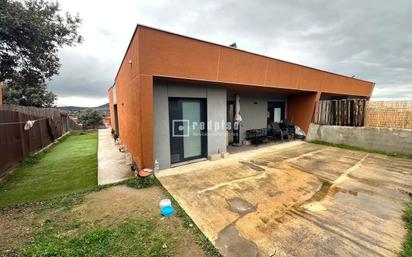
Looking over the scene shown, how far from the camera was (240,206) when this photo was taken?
338 cm

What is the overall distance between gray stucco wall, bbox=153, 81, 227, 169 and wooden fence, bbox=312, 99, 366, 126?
6610 mm

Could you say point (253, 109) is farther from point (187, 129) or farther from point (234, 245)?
point (234, 245)

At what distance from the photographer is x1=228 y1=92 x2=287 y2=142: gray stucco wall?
9.39 m

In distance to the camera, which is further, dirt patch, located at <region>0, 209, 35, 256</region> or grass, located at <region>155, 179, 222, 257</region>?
dirt patch, located at <region>0, 209, 35, 256</region>

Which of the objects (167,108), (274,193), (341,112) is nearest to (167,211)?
(274,193)

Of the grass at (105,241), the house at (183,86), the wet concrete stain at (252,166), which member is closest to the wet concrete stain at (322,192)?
the wet concrete stain at (252,166)

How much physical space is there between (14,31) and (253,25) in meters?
8.00

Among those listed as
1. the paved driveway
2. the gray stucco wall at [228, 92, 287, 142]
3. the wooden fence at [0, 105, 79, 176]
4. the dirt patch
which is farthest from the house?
the wooden fence at [0, 105, 79, 176]

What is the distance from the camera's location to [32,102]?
18.9m

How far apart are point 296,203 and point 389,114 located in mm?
7702

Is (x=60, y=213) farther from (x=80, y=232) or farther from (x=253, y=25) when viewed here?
(x=253, y=25)

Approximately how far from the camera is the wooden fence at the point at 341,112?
8336 millimetres

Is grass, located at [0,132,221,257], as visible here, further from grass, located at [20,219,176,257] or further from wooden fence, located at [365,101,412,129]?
wooden fence, located at [365,101,412,129]

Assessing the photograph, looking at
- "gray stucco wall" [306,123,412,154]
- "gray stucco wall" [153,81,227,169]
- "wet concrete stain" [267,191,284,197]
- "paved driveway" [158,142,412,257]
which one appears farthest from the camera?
"gray stucco wall" [306,123,412,154]
